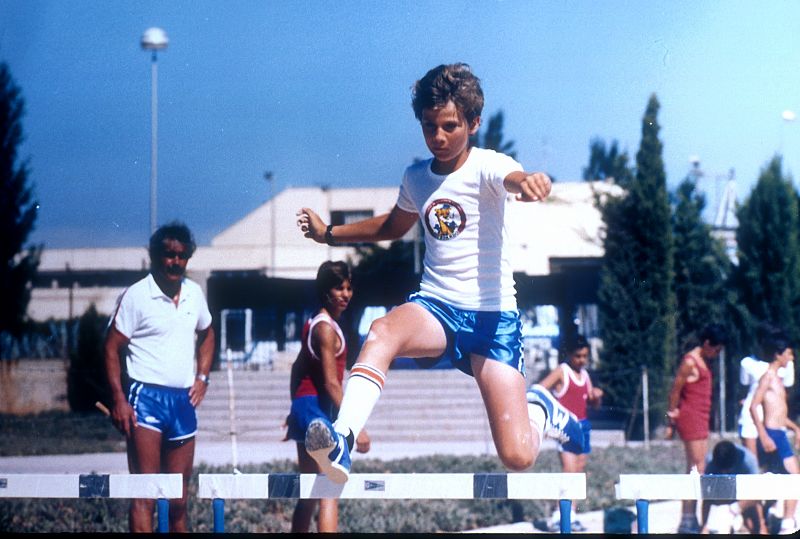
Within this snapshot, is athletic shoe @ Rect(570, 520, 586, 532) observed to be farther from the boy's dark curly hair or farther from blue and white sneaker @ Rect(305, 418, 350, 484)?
the boy's dark curly hair

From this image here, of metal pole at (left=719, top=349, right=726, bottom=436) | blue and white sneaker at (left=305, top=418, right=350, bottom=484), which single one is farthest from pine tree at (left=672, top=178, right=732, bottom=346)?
blue and white sneaker at (left=305, top=418, right=350, bottom=484)

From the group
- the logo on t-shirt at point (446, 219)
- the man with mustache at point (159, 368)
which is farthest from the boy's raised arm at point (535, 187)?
the man with mustache at point (159, 368)

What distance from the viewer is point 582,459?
6.29m

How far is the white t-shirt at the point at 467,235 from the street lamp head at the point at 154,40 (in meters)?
1.96

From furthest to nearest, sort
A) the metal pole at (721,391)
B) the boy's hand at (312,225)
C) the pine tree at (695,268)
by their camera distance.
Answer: the pine tree at (695,268) → the metal pole at (721,391) → the boy's hand at (312,225)

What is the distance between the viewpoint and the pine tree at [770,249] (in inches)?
409

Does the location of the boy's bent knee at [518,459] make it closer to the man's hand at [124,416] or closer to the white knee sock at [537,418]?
the white knee sock at [537,418]

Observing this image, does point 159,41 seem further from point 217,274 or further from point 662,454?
point 662,454

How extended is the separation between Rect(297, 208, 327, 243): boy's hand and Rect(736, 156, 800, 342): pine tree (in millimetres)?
7673

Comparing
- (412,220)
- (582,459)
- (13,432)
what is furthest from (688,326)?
(412,220)

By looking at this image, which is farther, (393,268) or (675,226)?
(675,226)

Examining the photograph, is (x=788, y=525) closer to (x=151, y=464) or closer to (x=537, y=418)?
(x=537, y=418)

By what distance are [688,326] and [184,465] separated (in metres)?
7.72

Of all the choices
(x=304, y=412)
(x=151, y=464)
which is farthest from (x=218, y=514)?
(x=151, y=464)
